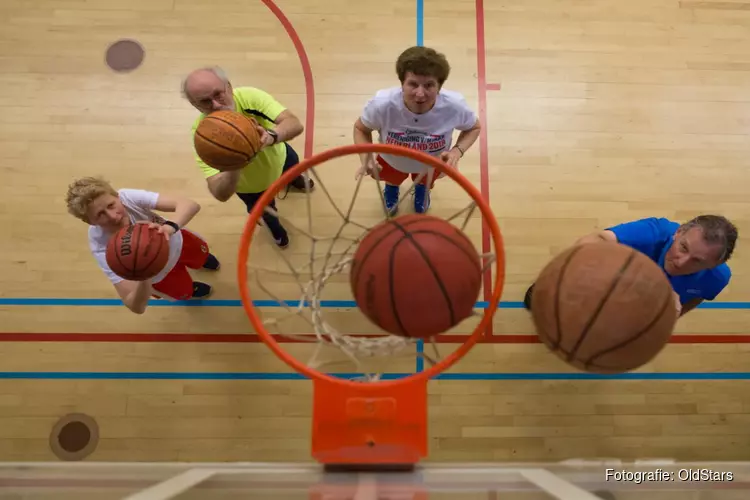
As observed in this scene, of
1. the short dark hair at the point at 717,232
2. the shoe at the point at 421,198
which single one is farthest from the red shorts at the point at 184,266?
the short dark hair at the point at 717,232

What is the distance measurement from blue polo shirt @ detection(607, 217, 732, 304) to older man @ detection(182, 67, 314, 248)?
161 cm

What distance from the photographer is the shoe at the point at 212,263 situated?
3.12 metres

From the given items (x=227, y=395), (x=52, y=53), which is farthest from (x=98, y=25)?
(x=227, y=395)

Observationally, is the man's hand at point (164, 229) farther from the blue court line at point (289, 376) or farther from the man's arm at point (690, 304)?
the man's arm at point (690, 304)

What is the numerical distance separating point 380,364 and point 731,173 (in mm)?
2618

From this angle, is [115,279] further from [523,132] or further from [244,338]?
[523,132]

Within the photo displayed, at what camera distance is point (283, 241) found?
3154 millimetres

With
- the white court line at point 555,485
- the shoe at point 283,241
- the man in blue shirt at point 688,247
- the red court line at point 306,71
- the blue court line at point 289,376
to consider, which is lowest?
the white court line at point 555,485

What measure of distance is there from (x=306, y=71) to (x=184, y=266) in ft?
5.19

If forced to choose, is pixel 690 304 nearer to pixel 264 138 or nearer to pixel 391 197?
pixel 391 197

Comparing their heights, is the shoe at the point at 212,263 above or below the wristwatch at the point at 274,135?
below

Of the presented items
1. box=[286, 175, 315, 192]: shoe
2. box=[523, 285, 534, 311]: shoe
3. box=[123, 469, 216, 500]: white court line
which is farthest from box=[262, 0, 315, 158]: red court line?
box=[123, 469, 216, 500]: white court line

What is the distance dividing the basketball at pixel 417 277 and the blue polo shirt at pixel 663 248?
3.46 ft

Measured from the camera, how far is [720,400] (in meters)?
3.07
